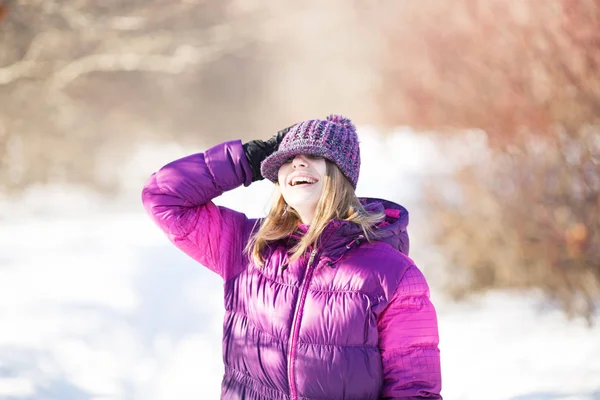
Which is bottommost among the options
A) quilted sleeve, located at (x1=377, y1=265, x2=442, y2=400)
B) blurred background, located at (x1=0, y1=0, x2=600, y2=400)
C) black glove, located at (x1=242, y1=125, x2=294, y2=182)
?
quilted sleeve, located at (x1=377, y1=265, x2=442, y2=400)

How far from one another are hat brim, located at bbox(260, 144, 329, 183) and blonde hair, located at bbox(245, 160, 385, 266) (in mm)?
55

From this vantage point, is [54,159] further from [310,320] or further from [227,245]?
[310,320]

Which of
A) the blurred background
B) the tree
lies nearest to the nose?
the blurred background

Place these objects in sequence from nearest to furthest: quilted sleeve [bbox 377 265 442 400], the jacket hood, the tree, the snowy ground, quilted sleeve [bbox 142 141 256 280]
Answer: quilted sleeve [bbox 377 265 442 400] → the jacket hood → quilted sleeve [bbox 142 141 256 280] → the snowy ground → the tree

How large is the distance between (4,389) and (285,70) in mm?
2275

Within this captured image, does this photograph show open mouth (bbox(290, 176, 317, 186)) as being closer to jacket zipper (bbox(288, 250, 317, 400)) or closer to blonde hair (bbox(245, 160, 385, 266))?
blonde hair (bbox(245, 160, 385, 266))

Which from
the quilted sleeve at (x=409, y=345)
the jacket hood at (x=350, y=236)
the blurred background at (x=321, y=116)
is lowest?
the quilted sleeve at (x=409, y=345)

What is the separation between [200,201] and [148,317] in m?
1.92

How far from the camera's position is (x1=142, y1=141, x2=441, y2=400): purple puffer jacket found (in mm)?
1331

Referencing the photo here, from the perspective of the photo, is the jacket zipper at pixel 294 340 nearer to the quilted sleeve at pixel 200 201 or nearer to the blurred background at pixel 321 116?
the quilted sleeve at pixel 200 201

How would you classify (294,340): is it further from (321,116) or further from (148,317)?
(321,116)

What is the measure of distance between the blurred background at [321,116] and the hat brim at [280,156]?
190 cm

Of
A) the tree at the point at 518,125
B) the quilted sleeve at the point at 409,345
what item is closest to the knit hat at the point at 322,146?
the quilted sleeve at the point at 409,345

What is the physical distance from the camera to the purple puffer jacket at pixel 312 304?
133 centimetres
